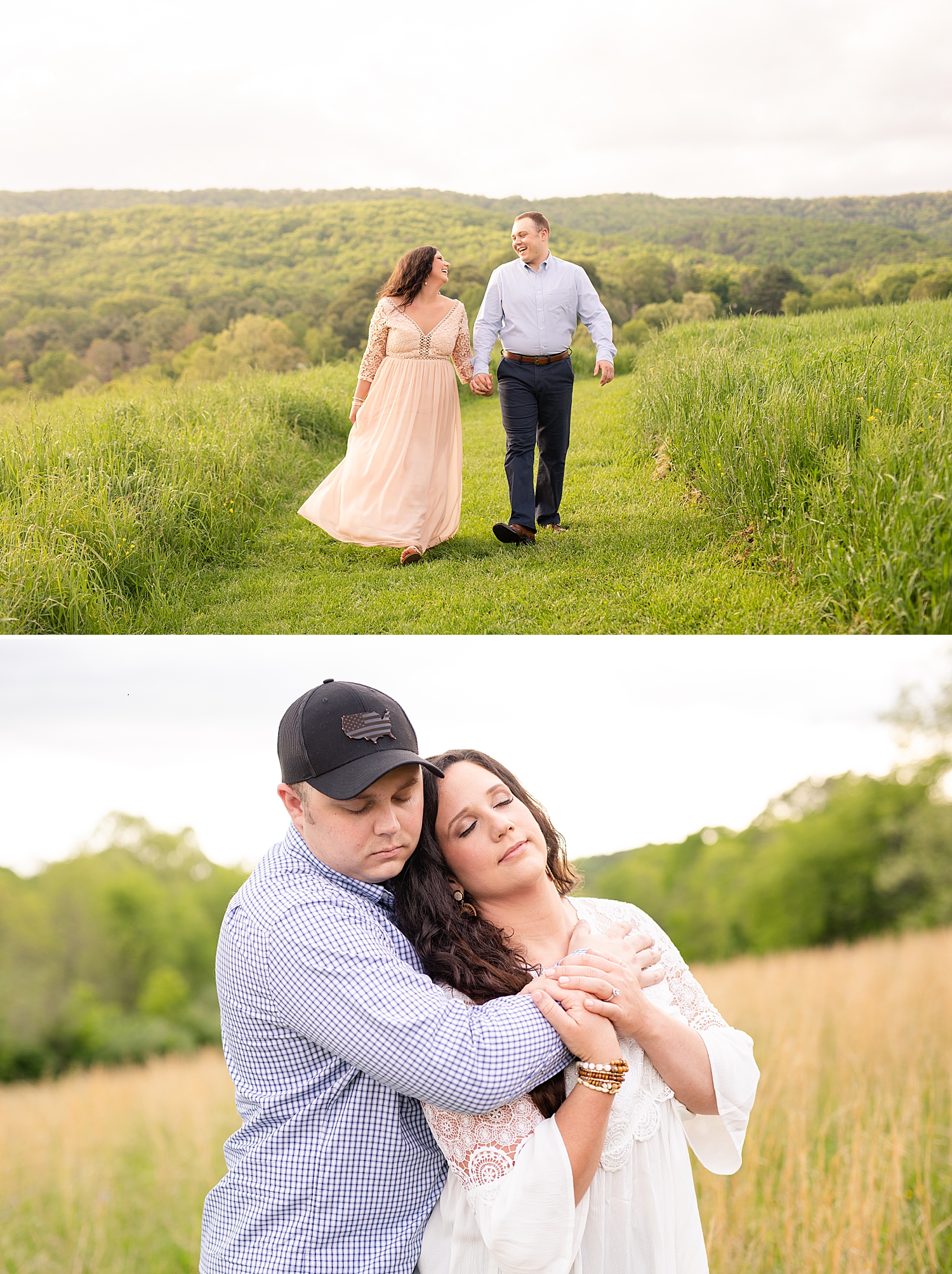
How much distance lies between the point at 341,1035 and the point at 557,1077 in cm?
51

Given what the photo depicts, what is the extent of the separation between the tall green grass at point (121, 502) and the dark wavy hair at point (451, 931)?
2938mm

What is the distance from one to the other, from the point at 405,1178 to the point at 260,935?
601 mm

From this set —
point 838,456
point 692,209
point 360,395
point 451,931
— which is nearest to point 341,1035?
point 451,931

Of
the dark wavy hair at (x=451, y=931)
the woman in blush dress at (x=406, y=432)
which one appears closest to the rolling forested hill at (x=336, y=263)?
the woman in blush dress at (x=406, y=432)

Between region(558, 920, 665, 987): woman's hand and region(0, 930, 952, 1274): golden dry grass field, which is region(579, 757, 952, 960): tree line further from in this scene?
region(558, 920, 665, 987): woman's hand

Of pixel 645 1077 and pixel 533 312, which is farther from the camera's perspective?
pixel 533 312

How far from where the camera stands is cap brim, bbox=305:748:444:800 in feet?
5.82

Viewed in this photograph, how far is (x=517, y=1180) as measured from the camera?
1696 millimetres

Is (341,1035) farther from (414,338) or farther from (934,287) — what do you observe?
(934,287)

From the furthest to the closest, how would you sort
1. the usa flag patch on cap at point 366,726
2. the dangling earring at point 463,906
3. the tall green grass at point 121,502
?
the tall green grass at point 121,502 → the dangling earring at point 463,906 → the usa flag patch on cap at point 366,726

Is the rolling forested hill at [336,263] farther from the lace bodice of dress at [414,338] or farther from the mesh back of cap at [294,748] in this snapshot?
the mesh back of cap at [294,748]

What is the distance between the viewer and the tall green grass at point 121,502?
435cm

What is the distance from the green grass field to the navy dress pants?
240 millimetres

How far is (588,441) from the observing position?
23.7 ft
